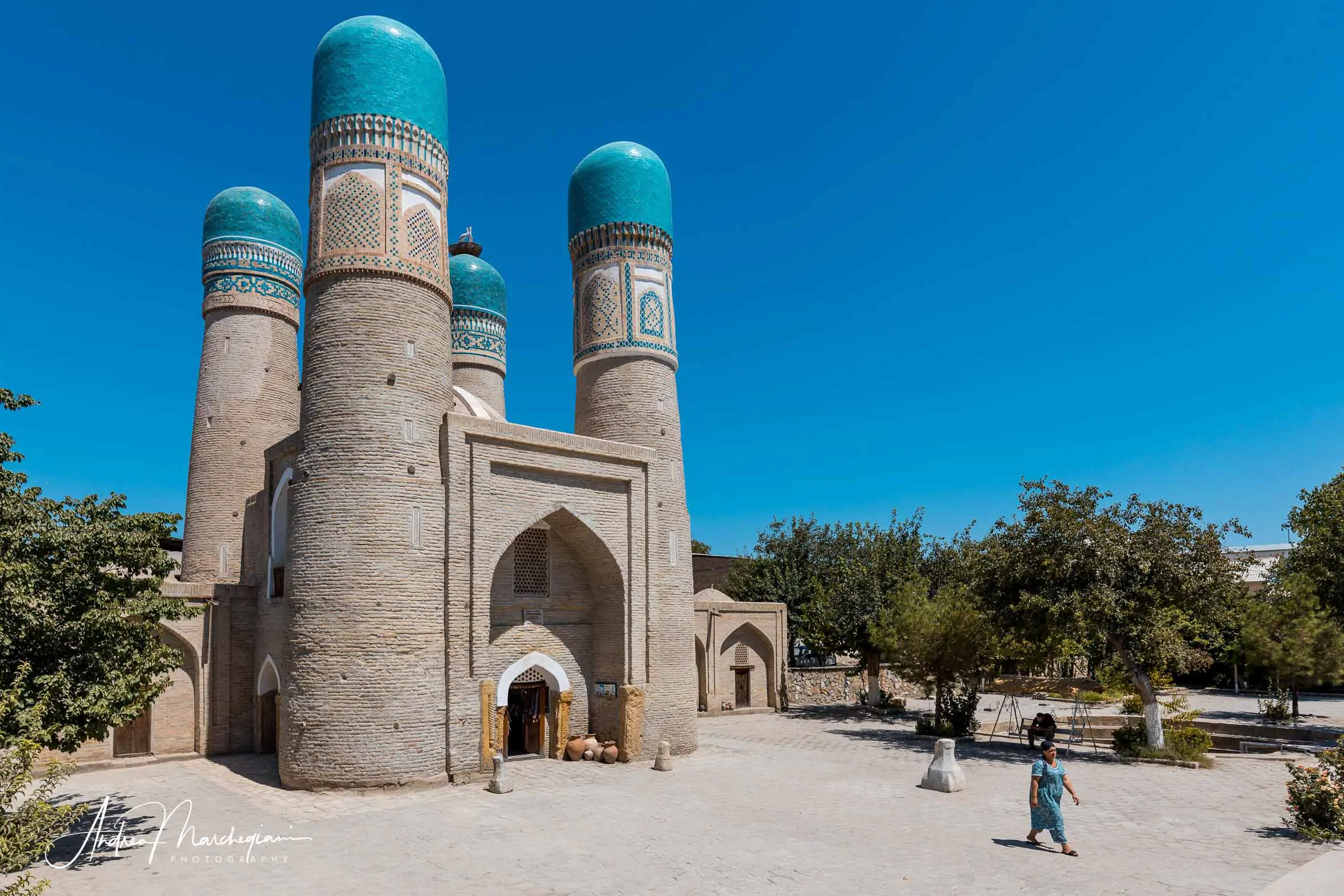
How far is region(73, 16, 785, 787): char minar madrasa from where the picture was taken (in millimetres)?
14461

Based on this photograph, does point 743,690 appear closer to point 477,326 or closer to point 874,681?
point 874,681

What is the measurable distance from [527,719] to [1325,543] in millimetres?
23115

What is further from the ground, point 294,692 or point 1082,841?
point 294,692

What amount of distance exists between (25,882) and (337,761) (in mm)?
8780

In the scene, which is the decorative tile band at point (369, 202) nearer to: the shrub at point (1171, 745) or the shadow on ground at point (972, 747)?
the shadow on ground at point (972, 747)

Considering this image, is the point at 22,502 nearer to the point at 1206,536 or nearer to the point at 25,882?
the point at 25,882

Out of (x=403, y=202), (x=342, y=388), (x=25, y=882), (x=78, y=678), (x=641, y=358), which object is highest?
(x=403, y=202)

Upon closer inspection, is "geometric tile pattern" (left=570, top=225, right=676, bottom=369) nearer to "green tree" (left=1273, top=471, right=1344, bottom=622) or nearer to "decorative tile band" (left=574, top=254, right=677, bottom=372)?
"decorative tile band" (left=574, top=254, right=677, bottom=372)

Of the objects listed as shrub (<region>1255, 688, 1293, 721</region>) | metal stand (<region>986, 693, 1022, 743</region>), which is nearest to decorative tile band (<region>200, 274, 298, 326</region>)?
metal stand (<region>986, 693, 1022, 743</region>)

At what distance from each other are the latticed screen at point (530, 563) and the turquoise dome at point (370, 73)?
8165 mm

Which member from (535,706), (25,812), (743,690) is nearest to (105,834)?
(25,812)

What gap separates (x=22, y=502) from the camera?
9.98 meters

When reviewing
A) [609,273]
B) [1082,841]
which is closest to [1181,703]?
[1082,841]

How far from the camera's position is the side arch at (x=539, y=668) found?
16.4m
